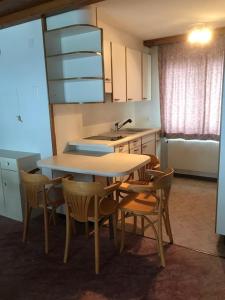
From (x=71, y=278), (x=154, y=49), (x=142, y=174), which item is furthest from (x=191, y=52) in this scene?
(x=71, y=278)

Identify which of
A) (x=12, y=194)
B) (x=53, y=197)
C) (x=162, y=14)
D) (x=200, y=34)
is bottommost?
(x=12, y=194)

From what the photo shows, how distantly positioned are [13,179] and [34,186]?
0.75 meters

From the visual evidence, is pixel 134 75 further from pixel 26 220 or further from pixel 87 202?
pixel 26 220

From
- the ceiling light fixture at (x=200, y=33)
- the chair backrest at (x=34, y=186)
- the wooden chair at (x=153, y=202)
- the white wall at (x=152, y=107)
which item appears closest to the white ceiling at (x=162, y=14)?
the ceiling light fixture at (x=200, y=33)

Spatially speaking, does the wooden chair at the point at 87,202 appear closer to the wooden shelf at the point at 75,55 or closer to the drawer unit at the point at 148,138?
the wooden shelf at the point at 75,55

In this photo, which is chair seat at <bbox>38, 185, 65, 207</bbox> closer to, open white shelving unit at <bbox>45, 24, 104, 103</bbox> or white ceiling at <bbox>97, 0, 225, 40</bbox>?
open white shelving unit at <bbox>45, 24, 104, 103</bbox>

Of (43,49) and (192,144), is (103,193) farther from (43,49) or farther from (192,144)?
(192,144)

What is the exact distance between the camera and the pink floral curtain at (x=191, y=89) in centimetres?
413

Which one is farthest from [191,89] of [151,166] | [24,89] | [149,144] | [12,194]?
[12,194]

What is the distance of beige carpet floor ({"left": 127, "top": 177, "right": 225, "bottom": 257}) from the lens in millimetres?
2580

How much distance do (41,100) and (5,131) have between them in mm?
891

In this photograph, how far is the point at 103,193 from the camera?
2086 millimetres

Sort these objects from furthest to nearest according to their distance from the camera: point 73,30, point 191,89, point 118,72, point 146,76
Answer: point 146,76
point 191,89
point 118,72
point 73,30

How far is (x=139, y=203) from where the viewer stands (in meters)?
2.42
